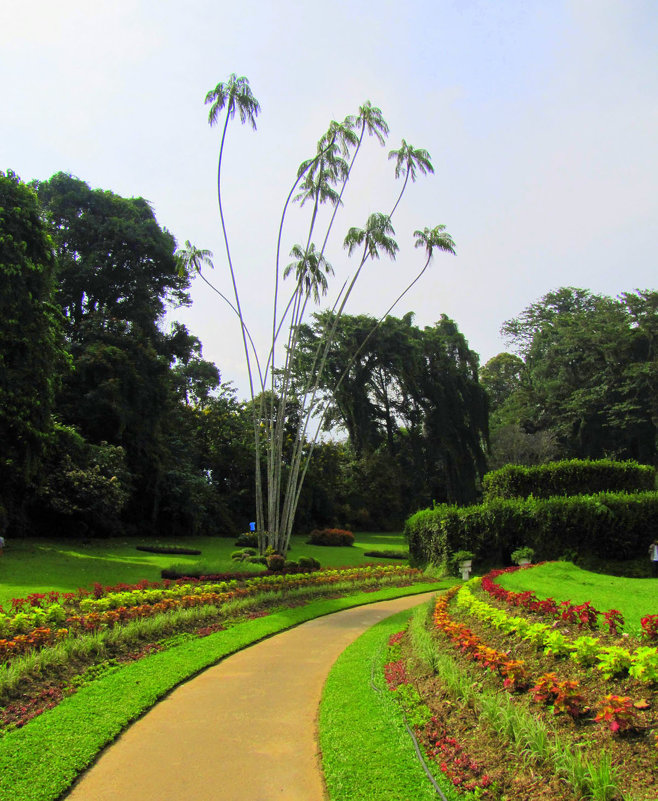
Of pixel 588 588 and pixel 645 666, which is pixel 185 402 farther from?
pixel 645 666

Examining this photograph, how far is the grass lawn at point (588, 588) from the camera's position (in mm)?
9391

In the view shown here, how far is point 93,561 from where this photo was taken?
1638cm

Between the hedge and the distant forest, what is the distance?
6673 mm

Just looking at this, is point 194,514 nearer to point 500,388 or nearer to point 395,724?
point 395,724

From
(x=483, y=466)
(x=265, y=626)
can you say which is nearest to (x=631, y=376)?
(x=483, y=466)

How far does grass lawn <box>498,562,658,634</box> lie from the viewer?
9391mm

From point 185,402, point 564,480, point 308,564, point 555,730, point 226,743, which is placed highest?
point 185,402

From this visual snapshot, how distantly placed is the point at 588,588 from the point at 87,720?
409 inches

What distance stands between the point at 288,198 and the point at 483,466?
25.1m

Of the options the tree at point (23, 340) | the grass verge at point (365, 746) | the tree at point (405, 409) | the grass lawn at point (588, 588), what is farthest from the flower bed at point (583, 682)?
the tree at point (405, 409)

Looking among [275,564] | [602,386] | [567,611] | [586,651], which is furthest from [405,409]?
[586,651]

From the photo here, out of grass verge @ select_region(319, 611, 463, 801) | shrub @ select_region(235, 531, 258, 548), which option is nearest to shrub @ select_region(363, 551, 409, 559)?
shrub @ select_region(235, 531, 258, 548)

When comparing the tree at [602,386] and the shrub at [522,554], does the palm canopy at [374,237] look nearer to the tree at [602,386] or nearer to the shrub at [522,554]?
the shrub at [522,554]

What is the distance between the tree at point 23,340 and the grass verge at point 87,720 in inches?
464
